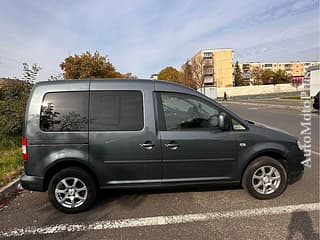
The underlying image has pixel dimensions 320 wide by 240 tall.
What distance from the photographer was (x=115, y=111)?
3.81 metres

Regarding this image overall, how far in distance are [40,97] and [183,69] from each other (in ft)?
223

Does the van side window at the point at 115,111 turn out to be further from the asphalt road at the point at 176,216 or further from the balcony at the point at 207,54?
the balcony at the point at 207,54

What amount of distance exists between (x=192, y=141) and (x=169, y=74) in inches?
2826

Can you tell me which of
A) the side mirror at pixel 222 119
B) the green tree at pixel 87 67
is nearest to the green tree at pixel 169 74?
the green tree at pixel 87 67

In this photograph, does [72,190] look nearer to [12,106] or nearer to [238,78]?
[12,106]

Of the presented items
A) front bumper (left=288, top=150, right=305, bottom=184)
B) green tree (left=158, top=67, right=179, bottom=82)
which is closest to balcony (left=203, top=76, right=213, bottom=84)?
green tree (left=158, top=67, right=179, bottom=82)

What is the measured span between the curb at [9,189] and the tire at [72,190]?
131 centimetres

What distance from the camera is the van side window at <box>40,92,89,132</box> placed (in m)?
3.76

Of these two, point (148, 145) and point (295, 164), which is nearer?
point (148, 145)

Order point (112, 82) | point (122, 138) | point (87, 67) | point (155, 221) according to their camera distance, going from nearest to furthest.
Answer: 1. point (155, 221)
2. point (122, 138)
3. point (112, 82)
4. point (87, 67)

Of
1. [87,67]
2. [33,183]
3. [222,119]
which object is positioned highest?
[87,67]

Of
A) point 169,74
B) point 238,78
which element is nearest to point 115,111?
point 169,74

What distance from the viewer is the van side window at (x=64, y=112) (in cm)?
376

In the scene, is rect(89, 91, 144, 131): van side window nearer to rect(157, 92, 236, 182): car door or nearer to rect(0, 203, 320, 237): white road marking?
rect(157, 92, 236, 182): car door
